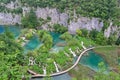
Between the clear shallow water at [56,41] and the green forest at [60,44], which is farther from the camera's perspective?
the clear shallow water at [56,41]

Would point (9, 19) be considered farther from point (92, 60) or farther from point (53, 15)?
point (92, 60)

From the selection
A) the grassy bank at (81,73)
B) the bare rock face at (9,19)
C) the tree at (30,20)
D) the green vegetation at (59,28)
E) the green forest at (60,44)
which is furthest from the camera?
the bare rock face at (9,19)

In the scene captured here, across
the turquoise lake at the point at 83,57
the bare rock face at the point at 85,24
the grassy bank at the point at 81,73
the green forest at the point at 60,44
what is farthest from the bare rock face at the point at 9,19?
the grassy bank at the point at 81,73

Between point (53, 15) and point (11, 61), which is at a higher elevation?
point (53, 15)

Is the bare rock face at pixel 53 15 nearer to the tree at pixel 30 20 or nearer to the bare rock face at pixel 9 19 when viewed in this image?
the tree at pixel 30 20

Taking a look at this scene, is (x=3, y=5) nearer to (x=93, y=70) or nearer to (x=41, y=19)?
(x=41, y=19)

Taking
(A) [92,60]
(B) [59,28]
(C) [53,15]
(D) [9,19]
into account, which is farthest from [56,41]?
(D) [9,19]

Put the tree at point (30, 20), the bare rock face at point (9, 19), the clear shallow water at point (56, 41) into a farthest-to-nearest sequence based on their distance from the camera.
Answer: the bare rock face at point (9, 19), the tree at point (30, 20), the clear shallow water at point (56, 41)

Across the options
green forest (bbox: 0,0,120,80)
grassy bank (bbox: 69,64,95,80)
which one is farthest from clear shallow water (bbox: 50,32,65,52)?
grassy bank (bbox: 69,64,95,80)
